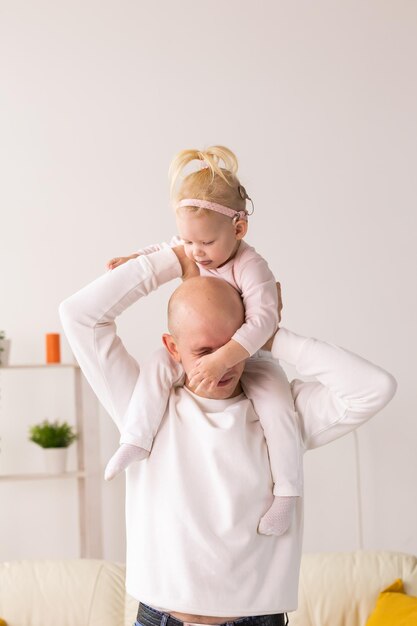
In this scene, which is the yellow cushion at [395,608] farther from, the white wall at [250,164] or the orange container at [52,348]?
the orange container at [52,348]

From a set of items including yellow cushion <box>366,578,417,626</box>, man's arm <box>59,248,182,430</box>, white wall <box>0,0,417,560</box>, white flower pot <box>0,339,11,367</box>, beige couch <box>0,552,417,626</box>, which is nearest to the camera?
man's arm <box>59,248,182,430</box>

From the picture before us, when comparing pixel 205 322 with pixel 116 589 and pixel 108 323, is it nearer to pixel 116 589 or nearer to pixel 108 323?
pixel 108 323

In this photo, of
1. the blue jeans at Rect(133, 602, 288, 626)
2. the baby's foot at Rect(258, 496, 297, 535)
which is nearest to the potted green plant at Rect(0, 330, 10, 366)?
the blue jeans at Rect(133, 602, 288, 626)

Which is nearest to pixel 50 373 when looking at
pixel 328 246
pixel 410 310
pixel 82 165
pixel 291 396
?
pixel 82 165

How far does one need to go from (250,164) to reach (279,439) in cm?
264

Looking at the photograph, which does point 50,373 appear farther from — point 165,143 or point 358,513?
point 358,513

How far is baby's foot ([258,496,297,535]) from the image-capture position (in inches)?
61.1

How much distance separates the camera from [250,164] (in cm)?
409

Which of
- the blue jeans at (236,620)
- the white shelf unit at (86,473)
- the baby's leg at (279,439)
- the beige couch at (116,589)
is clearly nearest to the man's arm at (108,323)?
the baby's leg at (279,439)

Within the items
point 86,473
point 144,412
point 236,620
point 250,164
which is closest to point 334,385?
point 144,412

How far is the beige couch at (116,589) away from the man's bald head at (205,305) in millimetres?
1659

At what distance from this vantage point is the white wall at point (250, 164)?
401 centimetres

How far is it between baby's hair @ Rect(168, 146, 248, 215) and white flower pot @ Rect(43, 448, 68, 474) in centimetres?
233

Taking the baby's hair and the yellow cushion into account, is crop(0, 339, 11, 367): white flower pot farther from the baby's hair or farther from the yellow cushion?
the baby's hair
